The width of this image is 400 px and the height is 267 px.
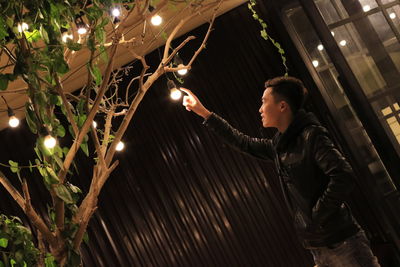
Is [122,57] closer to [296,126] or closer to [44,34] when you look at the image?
[296,126]

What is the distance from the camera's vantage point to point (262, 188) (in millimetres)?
4742

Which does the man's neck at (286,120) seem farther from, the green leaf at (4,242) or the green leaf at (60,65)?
the green leaf at (4,242)

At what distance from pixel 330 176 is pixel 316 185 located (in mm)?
141

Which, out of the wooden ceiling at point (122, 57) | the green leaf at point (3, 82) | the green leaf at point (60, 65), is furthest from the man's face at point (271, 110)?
the wooden ceiling at point (122, 57)

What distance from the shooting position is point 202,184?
15.9 feet

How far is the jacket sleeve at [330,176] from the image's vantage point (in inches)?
→ 86.9

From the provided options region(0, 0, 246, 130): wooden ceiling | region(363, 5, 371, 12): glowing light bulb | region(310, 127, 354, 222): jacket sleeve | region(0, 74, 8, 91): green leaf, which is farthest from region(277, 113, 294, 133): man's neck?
region(0, 0, 246, 130): wooden ceiling

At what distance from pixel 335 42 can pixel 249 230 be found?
6.95 feet

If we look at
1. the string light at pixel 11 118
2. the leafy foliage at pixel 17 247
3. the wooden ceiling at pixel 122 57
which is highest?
the wooden ceiling at pixel 122 57

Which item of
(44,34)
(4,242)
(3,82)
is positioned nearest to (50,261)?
(4,242)

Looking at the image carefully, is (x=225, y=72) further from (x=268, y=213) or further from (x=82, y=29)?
(x=82, y=29)

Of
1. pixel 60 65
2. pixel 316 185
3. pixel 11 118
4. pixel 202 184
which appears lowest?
pixel 316 185

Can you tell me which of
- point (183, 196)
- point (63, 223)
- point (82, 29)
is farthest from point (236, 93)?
point (63, 223)

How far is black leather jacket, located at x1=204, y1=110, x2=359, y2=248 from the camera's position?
223cm
